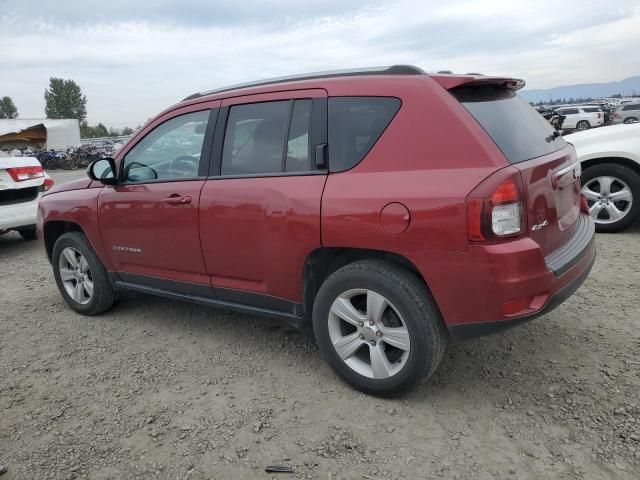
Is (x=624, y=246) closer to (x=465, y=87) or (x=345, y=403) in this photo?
(x=465, y=87)

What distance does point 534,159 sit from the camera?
266 cm

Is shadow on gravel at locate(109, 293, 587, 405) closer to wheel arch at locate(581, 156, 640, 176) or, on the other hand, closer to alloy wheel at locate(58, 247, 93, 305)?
alloy wheel at locate(58, 247, 93, 305)

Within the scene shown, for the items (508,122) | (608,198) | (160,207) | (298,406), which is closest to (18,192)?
(160,207)

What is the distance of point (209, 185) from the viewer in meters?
3.32

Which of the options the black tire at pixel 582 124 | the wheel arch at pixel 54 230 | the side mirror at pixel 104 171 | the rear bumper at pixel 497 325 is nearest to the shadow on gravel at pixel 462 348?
the rear bumper at pixel 497 325

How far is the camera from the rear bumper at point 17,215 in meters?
6.68

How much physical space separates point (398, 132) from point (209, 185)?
1.31 m

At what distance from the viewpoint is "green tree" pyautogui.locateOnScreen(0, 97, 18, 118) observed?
9094 cm

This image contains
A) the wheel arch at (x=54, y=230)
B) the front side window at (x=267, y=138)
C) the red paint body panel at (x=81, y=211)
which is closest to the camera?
the front side window at (x=267, y=138)

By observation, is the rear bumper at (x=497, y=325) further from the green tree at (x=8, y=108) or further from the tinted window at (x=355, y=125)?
the green tree at (x=8, y=108)

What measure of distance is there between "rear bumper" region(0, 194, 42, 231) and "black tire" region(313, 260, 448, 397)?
5474 mm

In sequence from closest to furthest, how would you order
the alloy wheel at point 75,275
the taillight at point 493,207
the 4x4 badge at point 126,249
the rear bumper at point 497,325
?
the taillight at point 493,207, the rear bumper at point 497,325, the 4x4 badge at point 126,249, the alloy wheel at point 75,275

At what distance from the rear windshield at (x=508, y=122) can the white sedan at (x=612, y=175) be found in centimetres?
318

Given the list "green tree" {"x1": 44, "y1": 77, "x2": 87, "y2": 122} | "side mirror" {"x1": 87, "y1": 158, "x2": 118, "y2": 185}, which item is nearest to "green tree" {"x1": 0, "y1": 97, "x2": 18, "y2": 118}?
"green tree" {"x1": 44, "y1": 77, "x2": 87, "y2": 122}
